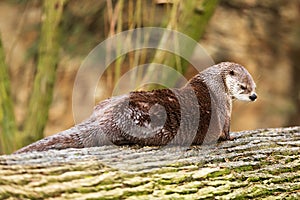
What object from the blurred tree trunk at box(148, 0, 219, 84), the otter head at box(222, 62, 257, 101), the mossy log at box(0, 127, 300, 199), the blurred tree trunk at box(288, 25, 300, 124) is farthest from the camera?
the blurred tree trunk at box(288, 25, 300, 124)

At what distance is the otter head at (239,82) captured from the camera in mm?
2229

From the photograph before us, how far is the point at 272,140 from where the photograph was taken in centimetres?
227

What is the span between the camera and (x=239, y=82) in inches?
88.2

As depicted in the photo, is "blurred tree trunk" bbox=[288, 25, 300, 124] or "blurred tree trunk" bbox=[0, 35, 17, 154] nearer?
"blurred tree trunk" bbox=[0, 35, 17, 154]

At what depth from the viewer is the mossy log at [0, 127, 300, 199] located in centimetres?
181

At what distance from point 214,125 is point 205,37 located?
259cm

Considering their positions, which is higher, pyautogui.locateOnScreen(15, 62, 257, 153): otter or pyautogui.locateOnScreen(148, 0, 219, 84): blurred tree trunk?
pyautogui.locateOnScreen(148, 0, 219, 84): blurred tree trunk

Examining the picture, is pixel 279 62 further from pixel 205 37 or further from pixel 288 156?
pixel 288 156

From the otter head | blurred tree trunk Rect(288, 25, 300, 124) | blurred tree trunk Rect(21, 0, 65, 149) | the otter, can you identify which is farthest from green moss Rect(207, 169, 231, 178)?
blurred tree trunk Rect(288, 25, 300, 124)

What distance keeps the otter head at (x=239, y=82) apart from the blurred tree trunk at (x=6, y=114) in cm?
125

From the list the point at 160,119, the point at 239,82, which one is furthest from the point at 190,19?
the point at 160,119

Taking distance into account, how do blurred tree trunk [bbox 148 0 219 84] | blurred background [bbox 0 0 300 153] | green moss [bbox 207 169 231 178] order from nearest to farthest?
green moss [bbox 207 169 231 178] → blurred tree trunk [bbox 148 0 219 84] → blurred background [bbox 0 0 300 153]

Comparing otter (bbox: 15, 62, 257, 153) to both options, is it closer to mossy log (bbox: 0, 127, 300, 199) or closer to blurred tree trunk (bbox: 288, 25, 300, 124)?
mossy log (bbox: 0, 127, 300, 199)

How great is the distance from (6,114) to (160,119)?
1.33m
